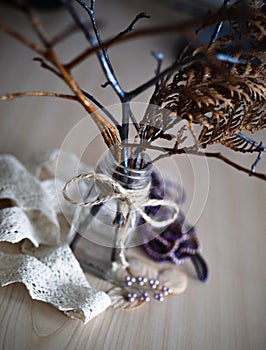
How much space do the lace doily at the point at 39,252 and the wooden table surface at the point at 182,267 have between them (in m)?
0.02

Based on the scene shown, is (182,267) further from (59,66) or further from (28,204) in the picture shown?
(59,66)

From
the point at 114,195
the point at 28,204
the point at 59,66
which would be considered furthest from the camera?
the point at 28,204

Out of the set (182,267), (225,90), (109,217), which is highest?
(225,90)

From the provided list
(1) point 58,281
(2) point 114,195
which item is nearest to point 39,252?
(1) point 58,281

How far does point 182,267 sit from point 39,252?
209 millimetres

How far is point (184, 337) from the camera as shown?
521 millimetres

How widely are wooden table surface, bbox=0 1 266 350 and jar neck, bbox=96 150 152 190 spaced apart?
0.11m

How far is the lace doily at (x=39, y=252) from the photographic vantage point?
0.49 meters

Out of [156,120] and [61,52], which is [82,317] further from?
[61,52]

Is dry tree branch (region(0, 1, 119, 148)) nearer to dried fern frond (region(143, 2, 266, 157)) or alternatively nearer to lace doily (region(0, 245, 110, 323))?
dried fern frond (region(143, 2, 266, 157))

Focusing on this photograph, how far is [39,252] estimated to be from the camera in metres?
0.56

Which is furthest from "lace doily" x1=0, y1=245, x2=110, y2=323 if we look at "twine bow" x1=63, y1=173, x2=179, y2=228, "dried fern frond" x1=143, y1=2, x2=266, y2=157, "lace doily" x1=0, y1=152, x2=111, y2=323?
"dried fern frond" x1=143, y1=2, x2=266, y2=157

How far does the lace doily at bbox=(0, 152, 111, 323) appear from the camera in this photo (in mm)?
494

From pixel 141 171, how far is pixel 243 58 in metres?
0.16
